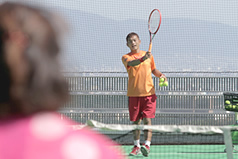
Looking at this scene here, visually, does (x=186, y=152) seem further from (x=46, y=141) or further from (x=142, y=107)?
(x=46, y=141)

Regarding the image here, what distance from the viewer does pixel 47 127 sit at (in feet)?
2.81

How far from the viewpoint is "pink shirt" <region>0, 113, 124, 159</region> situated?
84cm

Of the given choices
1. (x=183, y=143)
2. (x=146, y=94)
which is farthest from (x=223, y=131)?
(x=183, y=143)

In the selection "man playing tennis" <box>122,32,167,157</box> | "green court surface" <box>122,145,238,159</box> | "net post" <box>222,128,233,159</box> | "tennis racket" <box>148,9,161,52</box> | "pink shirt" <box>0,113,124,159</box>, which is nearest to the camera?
"pink shirt" <box>0,113,124,159</box>

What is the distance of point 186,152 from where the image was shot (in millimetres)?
6910

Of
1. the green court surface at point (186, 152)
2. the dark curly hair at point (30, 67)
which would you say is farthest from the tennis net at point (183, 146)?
the dark curly hair at point (30, 67)

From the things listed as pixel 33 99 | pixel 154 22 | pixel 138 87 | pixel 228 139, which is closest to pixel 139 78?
pixel 138 87

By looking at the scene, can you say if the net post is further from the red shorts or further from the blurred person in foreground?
the blurred person in foreground

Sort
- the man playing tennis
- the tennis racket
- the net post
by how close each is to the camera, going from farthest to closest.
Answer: the tennis racket < the man playing tennis < the net post

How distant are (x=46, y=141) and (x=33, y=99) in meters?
0.08

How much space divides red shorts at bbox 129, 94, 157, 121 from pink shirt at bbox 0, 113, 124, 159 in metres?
5.36

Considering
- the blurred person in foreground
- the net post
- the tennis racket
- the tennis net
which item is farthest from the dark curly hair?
the tennis racket

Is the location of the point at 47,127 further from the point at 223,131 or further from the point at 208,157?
the point at 208,157

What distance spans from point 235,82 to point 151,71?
243cm
